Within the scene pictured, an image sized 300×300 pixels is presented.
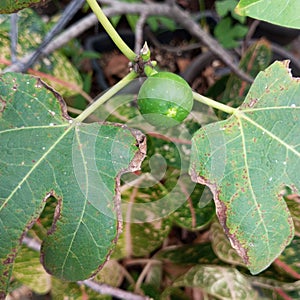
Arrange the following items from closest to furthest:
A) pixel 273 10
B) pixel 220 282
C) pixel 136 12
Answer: pixel 273 10 < pixel 220 282 < pixel 136 12

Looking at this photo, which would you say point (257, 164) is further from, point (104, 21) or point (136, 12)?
point (136, 12)

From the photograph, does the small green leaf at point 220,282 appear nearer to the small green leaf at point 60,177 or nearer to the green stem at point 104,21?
the small green leaf at point 60,177

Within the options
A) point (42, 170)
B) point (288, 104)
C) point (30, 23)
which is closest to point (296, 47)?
point (30, 23)

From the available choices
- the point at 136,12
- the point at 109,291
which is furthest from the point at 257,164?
the point at 136,12

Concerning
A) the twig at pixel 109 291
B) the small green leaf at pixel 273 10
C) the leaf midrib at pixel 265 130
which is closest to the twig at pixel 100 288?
the twig at pixel 109 291

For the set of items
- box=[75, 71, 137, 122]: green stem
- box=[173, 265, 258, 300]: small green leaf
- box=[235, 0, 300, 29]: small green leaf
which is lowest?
box=[173, 265, 258, 300]: small green leaf

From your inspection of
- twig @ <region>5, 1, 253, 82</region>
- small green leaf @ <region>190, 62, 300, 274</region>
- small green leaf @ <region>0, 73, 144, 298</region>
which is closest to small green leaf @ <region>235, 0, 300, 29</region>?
small green leaf @ <region>190, 62, 300, 274</region>

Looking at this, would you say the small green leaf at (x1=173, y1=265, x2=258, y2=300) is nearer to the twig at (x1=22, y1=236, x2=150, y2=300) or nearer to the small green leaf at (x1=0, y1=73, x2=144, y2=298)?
the twig at (x1=22, y1=236, x2=150, y2=300)
